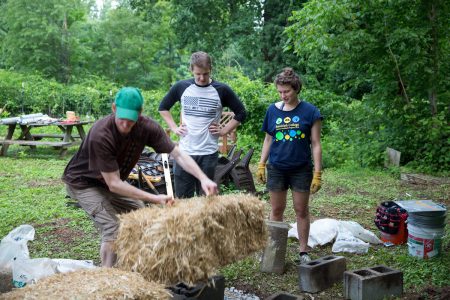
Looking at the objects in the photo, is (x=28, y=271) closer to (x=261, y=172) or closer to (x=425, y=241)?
(x=261, y=172)

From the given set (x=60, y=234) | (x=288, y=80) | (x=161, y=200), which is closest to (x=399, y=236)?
(x=288, y=80)

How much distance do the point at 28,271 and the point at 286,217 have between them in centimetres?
350

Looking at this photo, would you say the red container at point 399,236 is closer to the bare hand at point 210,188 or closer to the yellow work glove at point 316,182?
the yellow work glove at point 316,182

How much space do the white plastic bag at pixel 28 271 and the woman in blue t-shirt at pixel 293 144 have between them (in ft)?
6.66

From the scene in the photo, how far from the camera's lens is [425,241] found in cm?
447

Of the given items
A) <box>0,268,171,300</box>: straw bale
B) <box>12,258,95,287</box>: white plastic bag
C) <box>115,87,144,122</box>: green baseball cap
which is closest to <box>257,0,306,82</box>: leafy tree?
<box>12,258,95,287</box>: white plastic bag

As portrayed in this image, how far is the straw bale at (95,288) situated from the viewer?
232 centimetres

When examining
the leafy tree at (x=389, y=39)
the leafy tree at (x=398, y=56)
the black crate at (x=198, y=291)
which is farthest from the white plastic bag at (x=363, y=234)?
the leafy tree at (x=389, y=39)

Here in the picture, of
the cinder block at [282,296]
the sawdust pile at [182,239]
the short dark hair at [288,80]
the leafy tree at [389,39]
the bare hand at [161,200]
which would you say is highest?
the leafy tree at [389,39]

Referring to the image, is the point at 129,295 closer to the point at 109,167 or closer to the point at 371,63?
the point at 109,167

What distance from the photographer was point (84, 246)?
5.03m

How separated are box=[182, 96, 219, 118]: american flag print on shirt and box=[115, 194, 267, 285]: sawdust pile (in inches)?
60.9

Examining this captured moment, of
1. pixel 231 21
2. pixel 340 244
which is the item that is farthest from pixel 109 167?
pixel 231 21

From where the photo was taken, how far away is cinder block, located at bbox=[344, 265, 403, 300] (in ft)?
12.0
